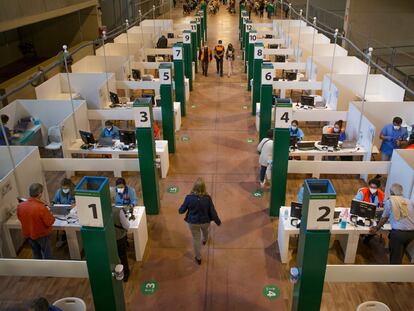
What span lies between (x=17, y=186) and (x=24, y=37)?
48.3 ft

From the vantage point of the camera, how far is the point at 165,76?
864cm

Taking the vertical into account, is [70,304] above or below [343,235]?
above

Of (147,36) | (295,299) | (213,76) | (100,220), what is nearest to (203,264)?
(295,299)

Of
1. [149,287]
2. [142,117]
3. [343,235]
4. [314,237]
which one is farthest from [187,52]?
[314,237]

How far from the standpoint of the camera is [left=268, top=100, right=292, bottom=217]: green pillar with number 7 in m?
6.35

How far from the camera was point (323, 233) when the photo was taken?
411cm

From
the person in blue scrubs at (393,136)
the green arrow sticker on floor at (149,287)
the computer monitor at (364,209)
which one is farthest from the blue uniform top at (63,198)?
the person in blue scrubs at (393,136)

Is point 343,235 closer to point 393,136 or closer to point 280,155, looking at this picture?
point 280,155

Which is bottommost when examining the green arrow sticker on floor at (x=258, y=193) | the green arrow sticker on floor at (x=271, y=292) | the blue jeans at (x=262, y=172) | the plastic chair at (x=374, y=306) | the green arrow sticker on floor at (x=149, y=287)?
the green arrow sticker on floor at (x=149, y=287)

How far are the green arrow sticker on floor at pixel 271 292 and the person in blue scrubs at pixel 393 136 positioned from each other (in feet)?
13.0

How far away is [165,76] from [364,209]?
4.74 meters

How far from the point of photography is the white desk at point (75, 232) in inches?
230

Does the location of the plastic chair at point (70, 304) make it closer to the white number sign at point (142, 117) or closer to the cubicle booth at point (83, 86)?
the white number sign at point (142, 117)

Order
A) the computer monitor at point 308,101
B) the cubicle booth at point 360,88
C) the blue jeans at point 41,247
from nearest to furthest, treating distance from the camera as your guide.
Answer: the blue jeans at point 41,247 < the computer monitor at point 308,101 < the cubicle booth at point 360,88
